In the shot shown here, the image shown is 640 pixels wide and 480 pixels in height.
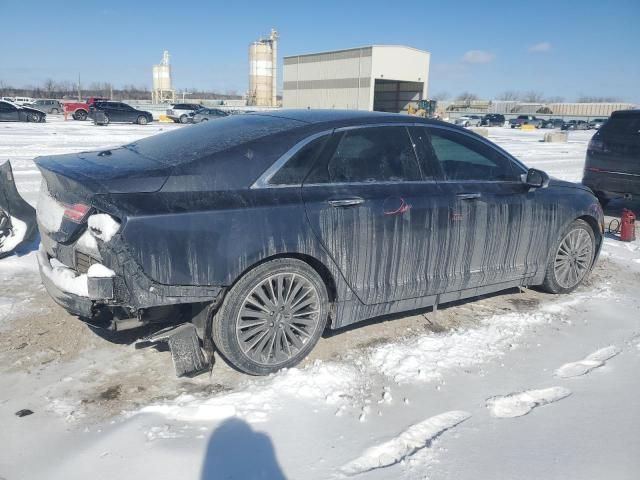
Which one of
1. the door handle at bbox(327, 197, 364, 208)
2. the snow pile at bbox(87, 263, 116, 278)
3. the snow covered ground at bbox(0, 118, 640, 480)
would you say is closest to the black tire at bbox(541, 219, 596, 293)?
the snow covered ground at bbox(0, 118, 640, 480)

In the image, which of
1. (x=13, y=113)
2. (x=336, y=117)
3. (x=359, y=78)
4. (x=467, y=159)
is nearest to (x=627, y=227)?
(x=467, y=159)

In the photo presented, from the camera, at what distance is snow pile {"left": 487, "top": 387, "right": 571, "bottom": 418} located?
3086 mm

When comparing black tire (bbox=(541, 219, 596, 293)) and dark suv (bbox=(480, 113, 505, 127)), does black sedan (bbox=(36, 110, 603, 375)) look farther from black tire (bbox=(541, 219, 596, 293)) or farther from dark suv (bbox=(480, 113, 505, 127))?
dark suv (bbox=(480, 113, 505, 127))

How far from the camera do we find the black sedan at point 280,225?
2893 millimetres

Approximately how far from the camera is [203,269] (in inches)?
116

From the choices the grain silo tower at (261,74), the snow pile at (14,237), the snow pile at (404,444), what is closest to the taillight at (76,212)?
the snow pile at (404,444)

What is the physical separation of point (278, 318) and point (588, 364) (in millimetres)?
2201

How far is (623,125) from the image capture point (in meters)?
8.38

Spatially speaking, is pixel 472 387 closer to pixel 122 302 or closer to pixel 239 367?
pixel 239 367

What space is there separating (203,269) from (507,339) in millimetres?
2451

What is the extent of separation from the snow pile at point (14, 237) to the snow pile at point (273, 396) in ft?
11.3

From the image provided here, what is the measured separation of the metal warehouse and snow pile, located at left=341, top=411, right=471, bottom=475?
172ft

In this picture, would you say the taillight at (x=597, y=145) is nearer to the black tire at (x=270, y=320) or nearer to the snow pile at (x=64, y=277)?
the black tire at (x=270, y=320)

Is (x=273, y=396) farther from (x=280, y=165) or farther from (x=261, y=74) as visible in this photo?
(x=261, y=74)
